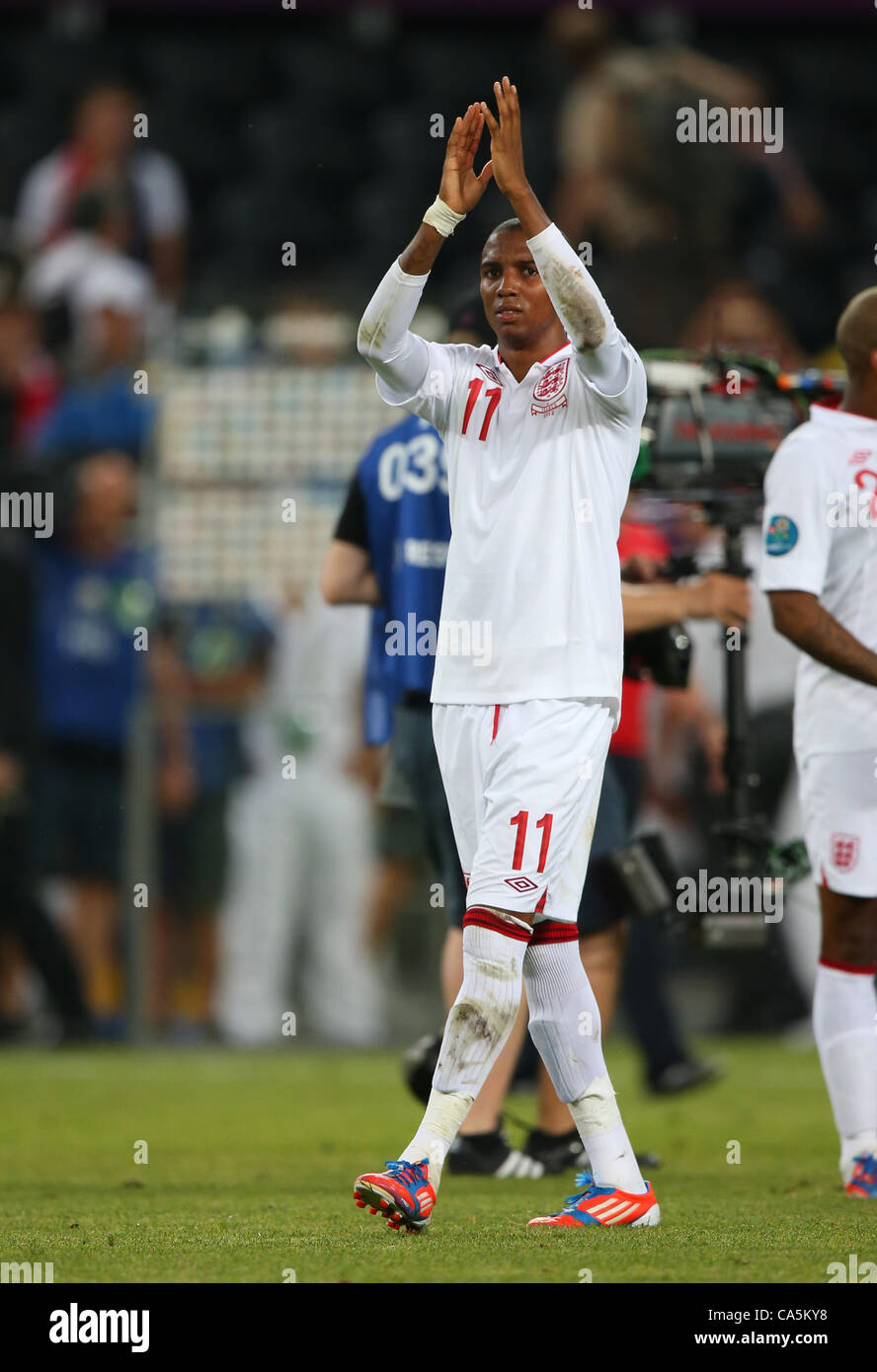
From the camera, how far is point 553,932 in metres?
4.94

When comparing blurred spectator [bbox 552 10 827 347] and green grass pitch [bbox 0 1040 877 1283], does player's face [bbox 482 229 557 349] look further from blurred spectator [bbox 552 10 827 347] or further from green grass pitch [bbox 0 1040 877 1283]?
blurred spectator [bbox 552 10 827 347]

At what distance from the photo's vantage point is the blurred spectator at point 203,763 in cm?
1098

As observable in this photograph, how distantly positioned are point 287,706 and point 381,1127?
3.45 m

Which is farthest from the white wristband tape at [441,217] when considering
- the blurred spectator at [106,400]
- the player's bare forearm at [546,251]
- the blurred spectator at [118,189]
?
the blurred spectator at [118,189]

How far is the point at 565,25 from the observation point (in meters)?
13.2

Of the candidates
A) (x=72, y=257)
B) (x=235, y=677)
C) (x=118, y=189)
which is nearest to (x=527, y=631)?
(x=235, y=677)

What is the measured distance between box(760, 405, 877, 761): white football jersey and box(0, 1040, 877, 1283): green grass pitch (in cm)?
126

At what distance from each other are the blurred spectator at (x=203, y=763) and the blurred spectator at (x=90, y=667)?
257 mm

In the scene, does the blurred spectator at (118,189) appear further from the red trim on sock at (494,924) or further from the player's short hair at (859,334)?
the red trim on sock at (494,924)

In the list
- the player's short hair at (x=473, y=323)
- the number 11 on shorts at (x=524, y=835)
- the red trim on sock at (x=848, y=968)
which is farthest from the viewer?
the player's short hair at (x=473, y=323)

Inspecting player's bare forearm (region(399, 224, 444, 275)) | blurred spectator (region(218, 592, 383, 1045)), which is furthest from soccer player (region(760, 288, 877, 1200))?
blurred spectator (region(218, 592, 383, 1045))

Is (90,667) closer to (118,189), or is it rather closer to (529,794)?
(118,189)
